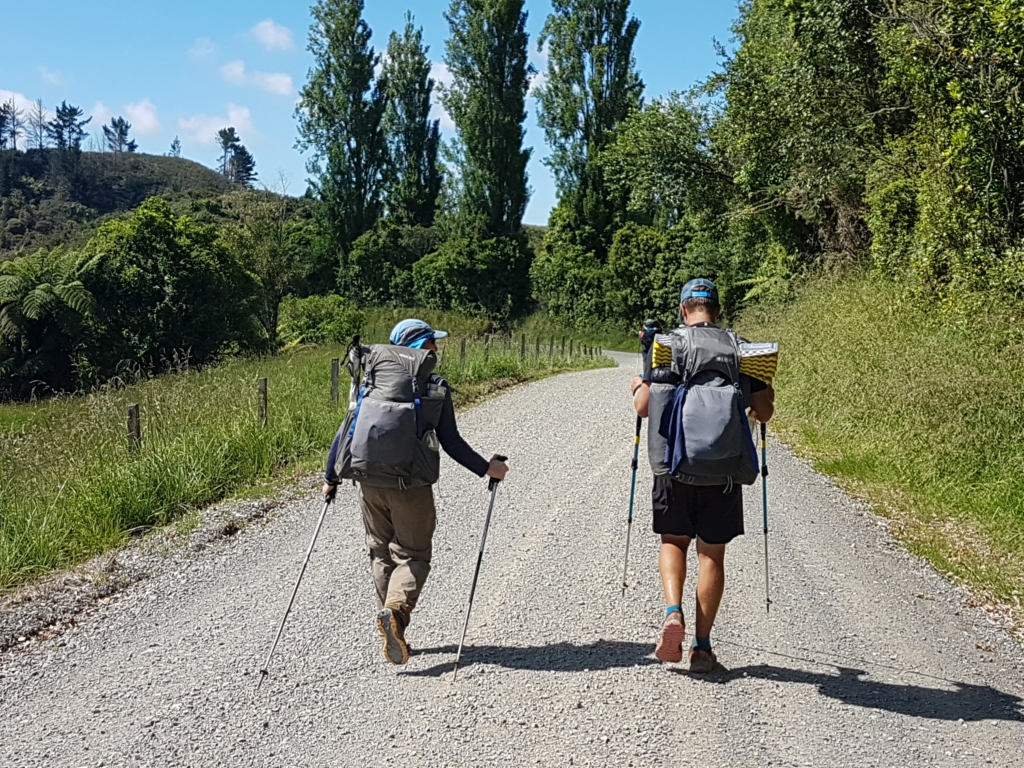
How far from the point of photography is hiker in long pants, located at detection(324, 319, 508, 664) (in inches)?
177

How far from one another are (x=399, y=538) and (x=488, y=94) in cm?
4491

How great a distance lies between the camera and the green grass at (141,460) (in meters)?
7.17

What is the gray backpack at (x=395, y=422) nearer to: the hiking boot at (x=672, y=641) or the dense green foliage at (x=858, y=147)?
the hiking boot at (x=672, y=641)

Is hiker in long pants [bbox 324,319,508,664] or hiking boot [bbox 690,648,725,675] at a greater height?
hiker in long pants [bbox 324,319,508,664]

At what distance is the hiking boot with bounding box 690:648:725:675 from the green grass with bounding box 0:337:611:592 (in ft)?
15.3

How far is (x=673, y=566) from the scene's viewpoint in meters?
4.67

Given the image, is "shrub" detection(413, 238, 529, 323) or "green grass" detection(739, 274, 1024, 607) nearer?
"green grass" detection(739, 274, 1024, 607)

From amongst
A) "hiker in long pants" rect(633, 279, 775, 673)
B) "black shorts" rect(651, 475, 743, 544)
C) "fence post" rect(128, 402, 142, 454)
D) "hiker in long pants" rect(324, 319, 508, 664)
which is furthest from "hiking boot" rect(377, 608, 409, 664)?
"fence post" rect(128, 402, 142, 454)

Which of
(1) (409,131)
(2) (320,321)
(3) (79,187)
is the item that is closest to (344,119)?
(1) (409,131)

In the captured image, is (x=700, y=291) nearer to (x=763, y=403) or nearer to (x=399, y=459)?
(x=763, y=403)

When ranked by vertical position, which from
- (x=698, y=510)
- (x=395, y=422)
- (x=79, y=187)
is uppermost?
(x=79, y=187)

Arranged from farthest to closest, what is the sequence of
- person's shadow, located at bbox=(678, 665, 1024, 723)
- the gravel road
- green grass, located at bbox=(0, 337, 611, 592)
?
1. green grass, located at bbox=(0, 337, 611, 592)
2. person's shadow, located at bbox=(678, 665, 1024, 723)
3. the gravel road

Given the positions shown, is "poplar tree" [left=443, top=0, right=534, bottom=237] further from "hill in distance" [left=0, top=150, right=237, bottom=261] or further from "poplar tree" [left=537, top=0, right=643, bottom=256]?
"hill in distance" [left=0, top=150, right=237, bottom=261]

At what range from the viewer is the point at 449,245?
4819cm
